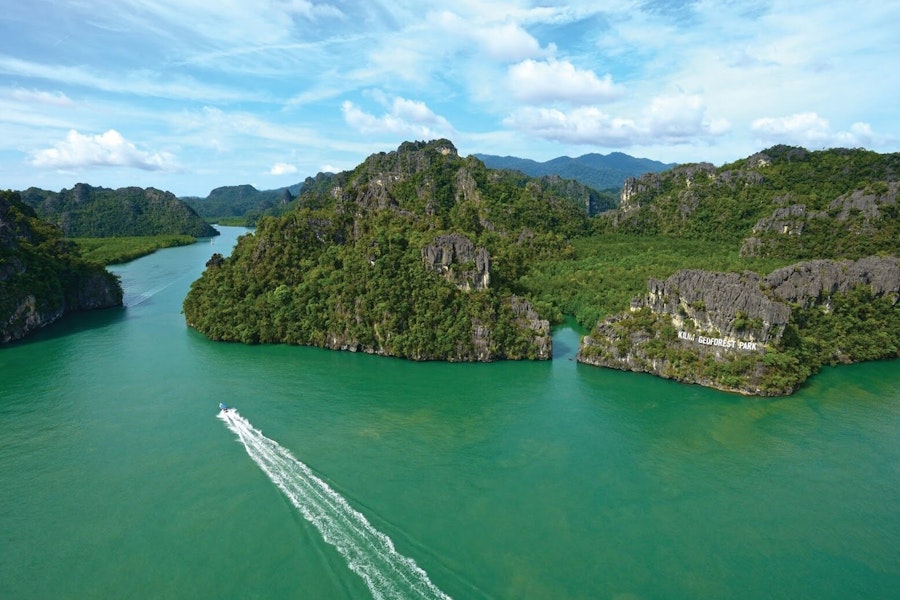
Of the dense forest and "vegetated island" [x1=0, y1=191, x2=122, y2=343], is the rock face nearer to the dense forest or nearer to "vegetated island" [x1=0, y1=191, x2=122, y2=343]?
the dense forest

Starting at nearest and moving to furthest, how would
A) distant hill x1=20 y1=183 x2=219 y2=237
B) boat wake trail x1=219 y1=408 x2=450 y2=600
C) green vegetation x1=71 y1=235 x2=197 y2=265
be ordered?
boat wake trail x1=219 y1=408 x2=450 y2=600
green vegetation x1=71 y1=235 x2=197 y2=265
distant hill x1=20 y1=183 x2=219 y2=237

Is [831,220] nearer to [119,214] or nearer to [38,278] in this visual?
[38,278]

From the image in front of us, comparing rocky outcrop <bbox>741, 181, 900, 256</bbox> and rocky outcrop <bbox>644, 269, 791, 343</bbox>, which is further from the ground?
rocky outcrop <bbox>741, 181, 900, 256</bbox>

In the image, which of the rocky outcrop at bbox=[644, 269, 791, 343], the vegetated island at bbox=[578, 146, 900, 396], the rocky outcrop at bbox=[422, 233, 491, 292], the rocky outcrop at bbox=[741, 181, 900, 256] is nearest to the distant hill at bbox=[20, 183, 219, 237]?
the rocky outcrop at bbox=[422, 233, 491, 292]

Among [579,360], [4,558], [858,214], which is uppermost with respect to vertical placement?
[858,214]

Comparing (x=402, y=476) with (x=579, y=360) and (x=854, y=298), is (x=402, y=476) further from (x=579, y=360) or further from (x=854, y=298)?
(x=854, y=298)

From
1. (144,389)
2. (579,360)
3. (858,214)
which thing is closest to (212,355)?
(144,389)

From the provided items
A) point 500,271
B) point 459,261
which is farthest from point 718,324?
point 500,271

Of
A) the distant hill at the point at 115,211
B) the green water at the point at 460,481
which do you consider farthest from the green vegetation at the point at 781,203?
the distant hill at the point at 115,211
